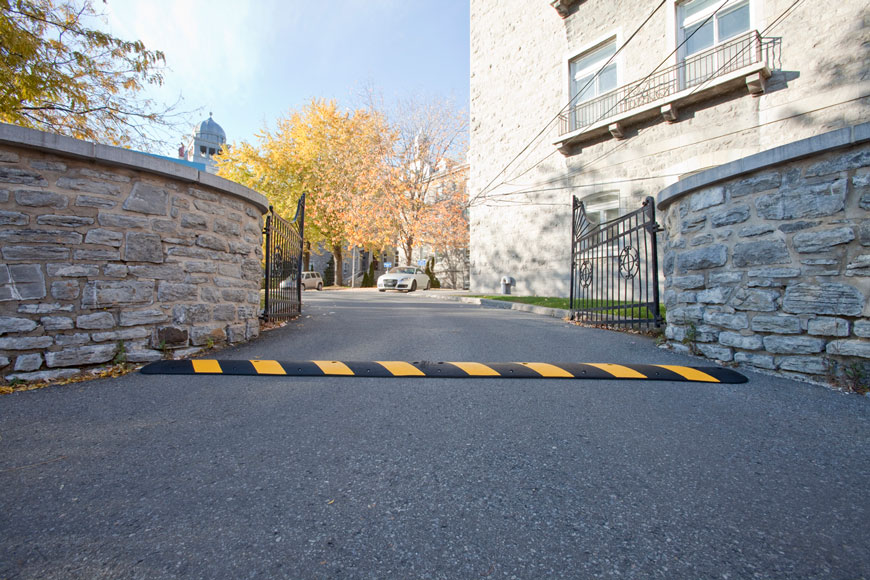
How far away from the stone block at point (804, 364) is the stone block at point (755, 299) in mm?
431

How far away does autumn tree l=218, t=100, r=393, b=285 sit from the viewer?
2481 cm

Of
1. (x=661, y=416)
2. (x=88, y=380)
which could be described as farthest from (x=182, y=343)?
(x=661, y=416)

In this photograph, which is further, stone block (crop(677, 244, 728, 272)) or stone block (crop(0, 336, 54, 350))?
stone block (crop(677, 244, 728, 272))

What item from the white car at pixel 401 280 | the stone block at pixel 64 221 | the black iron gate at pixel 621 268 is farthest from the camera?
the white car at pixel 401 280

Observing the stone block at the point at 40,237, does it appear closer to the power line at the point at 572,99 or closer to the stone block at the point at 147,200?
the stone block at the point at 147,200

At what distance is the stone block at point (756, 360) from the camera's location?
12.0 feet

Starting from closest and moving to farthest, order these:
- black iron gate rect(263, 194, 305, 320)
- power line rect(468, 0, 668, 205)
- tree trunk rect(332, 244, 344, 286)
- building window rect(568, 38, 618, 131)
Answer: black iron gate rect(263, 194, 305, 320), power line rect(468, 0, 668, 205), building window rect(568, 38, 618, 131), tree trunk rect(332, 244, 344, 286)

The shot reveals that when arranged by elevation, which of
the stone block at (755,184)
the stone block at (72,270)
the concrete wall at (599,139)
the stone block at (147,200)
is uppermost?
the concrete wall at (599,139)

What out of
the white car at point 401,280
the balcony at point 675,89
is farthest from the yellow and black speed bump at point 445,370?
the white car at point 401,280

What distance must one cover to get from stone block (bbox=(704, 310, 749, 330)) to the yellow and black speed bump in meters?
0.47

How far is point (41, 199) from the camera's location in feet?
11.2

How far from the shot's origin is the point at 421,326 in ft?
22.2

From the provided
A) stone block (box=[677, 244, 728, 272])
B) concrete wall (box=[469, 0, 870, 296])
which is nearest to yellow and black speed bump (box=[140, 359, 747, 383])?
stone block (box=[677, 244, 728, 272])

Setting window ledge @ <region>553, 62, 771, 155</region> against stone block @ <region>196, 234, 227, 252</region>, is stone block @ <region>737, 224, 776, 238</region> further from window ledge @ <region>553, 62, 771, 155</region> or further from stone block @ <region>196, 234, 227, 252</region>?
window ledge @ <region>553, 62, 771, 155</region>
